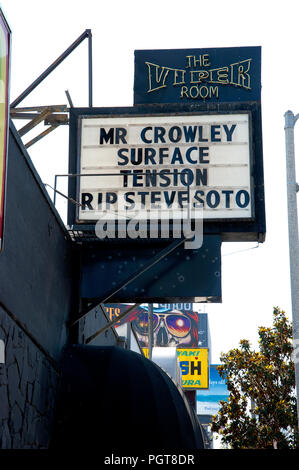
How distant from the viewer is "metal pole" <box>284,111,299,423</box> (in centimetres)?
1348

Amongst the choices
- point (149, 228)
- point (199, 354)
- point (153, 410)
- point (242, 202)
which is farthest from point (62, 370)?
point (199, 354)

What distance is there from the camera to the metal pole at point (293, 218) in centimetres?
1348

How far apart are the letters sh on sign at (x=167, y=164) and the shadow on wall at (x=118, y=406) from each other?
8.46 feet

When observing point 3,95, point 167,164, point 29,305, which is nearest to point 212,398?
point 167,164

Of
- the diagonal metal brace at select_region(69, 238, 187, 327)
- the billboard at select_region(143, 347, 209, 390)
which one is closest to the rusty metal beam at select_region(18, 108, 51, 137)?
the diagonal metal brace at select_region(69, 238, 187, 327)

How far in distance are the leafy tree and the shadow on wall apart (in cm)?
906

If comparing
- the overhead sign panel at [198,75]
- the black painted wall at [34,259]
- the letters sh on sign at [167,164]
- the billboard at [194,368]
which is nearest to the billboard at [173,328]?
the billboard at [194,368]

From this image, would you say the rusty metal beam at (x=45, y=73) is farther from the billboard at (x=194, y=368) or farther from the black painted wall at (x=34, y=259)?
the billboard at (x=194, y=368)

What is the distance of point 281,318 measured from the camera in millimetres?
21594

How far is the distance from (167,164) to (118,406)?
4268 mm

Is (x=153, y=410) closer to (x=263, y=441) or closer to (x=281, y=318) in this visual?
(x=263, y=441)

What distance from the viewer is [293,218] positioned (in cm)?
1425

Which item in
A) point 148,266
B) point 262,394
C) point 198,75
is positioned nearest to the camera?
point 148,266

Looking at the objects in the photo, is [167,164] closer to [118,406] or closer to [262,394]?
[118,406]
